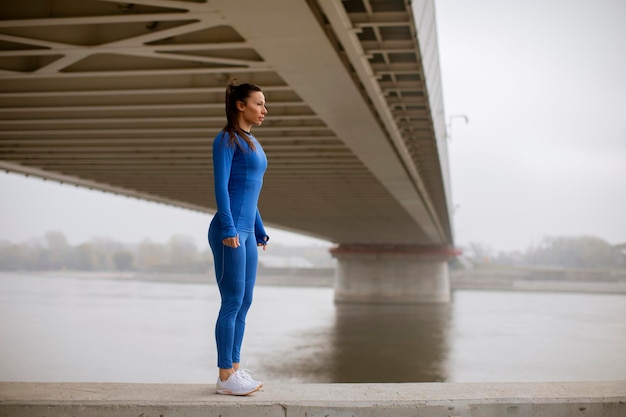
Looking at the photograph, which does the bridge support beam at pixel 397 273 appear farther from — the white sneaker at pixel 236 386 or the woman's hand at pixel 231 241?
the woman's hand at pixel 231 241

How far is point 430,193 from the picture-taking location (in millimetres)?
30391

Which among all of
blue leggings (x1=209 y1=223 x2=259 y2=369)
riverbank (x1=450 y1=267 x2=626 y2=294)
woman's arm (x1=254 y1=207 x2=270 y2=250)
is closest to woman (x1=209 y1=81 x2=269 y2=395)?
blue leggings (x1=209 y1=223 x2=259 y2=369)

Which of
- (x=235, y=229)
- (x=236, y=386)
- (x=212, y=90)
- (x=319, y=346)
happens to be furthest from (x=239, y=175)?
(x=319, y=346)

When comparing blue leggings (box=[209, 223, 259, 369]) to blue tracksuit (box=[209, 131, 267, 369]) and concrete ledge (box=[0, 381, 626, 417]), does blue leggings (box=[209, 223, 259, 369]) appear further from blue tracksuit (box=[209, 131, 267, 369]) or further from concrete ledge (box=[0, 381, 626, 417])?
concrete ledge (box=[0, 381, 626, 417])

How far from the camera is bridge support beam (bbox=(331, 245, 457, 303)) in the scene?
62781mm

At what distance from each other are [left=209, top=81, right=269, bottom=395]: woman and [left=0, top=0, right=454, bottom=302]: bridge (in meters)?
4.29

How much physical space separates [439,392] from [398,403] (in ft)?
1.26

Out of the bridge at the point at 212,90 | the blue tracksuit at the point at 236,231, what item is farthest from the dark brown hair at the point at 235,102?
the bridge at the point at 212,90

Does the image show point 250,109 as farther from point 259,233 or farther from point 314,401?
point 314,401

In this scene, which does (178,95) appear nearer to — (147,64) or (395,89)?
(147,64)

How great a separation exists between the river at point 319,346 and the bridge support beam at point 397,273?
10.5m

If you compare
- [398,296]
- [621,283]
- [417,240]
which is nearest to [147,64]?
[417,240]

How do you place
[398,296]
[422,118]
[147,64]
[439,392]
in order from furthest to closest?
[398,296] → [422,118] → [147,64] → [439,392]

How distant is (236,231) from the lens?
469 centimetres
